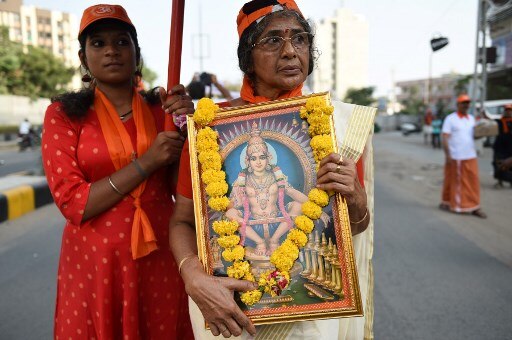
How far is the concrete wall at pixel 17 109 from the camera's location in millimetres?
32656

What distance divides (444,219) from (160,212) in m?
5.93

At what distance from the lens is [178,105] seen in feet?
5.75

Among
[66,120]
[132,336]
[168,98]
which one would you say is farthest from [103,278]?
[168,98]

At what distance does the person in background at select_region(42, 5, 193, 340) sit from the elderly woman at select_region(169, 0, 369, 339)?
231 millimetres

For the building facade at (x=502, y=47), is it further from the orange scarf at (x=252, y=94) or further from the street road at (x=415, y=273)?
the orange scarf at (x=252, y=94)

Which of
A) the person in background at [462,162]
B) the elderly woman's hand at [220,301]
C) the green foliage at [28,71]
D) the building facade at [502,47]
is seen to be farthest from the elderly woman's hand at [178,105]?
the green foliage at [28,71]

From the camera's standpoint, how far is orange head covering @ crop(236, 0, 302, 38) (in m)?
1.57

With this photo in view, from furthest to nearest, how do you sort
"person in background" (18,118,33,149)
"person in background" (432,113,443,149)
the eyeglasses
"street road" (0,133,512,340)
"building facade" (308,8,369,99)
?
1. "building facade" (308,8,369,99)
2. "person in background" (18,118,33,149)
3. "person in background" (432,113,443,149)
4. "street road" (0,133,512,340)
5. the eyeglasses

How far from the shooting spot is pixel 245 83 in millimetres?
1728

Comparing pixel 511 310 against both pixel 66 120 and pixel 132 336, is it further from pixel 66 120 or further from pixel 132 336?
pixel 66 120

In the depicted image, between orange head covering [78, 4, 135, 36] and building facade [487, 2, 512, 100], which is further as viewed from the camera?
building facade [487, 2, 512, 100]

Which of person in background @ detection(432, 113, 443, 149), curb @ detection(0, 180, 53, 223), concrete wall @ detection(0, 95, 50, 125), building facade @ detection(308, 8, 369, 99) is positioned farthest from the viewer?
building facade @ detection(308, 8, 369, 99)

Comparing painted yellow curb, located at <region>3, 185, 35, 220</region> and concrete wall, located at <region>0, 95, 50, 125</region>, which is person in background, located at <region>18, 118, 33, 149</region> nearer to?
concrete wall, located at <region>0, 95, 50, 125</region>

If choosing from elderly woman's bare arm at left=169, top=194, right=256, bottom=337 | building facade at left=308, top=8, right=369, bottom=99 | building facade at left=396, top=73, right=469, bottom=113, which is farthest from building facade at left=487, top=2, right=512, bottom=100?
building facade at left=308, top=8, right=369, bottom=99
